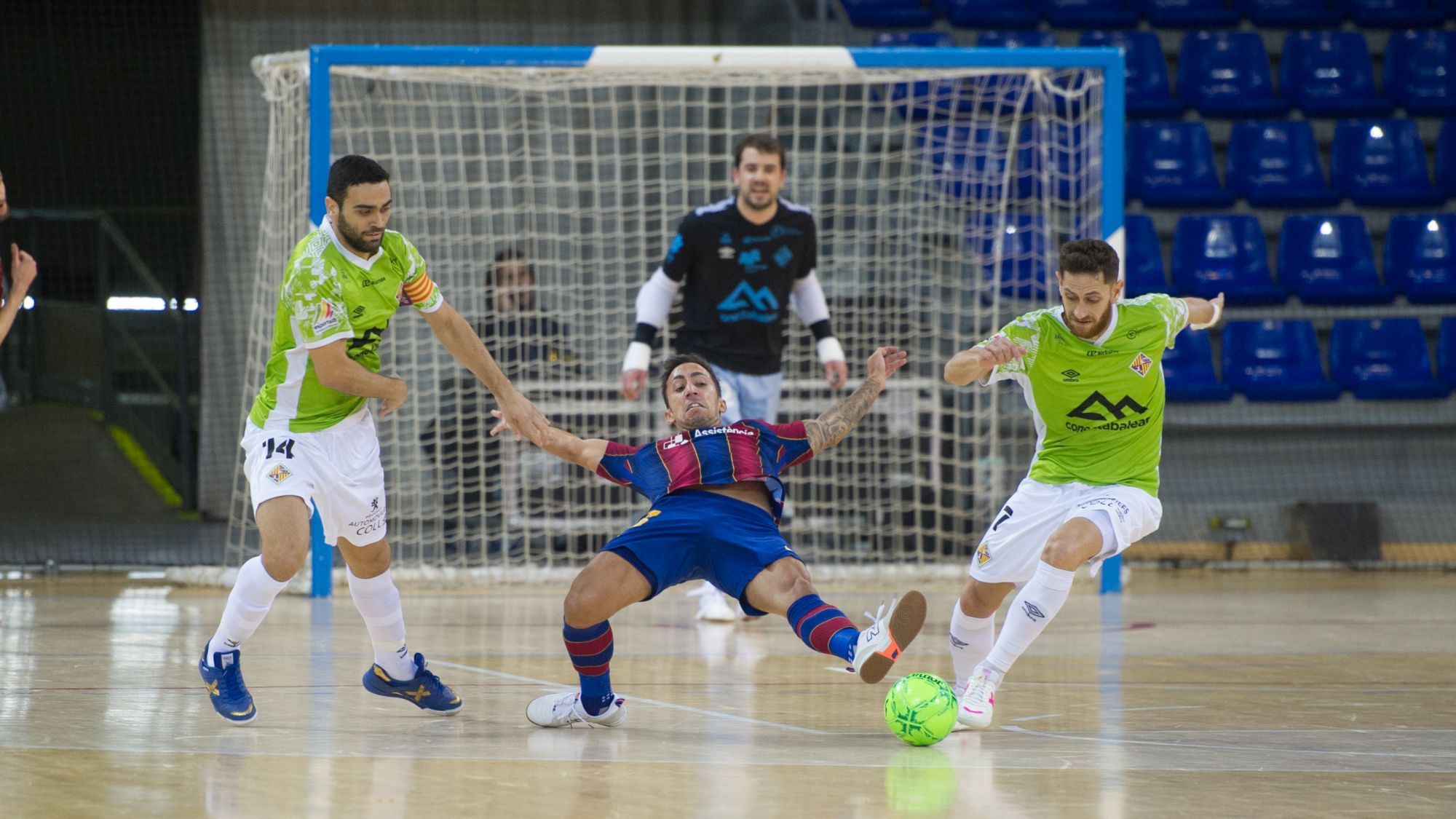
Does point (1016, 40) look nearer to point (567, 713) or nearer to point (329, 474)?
point (329, 474)

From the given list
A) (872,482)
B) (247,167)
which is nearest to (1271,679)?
(872,482)

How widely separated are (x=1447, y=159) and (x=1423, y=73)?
0.77m

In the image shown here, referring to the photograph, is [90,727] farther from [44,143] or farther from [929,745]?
[44,143]

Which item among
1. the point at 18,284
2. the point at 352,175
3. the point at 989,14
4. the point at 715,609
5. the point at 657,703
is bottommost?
the point at 715,609

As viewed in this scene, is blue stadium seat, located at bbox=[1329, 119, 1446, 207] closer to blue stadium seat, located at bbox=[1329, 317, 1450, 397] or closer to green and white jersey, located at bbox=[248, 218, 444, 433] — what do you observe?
blue stadium seat, located at bbox=[1329, 317, 1450, 397]

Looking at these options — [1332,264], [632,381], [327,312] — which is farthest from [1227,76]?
[327,312]

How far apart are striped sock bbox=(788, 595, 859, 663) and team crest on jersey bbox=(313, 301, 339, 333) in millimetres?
1582

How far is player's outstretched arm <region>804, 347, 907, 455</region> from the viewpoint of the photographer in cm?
457

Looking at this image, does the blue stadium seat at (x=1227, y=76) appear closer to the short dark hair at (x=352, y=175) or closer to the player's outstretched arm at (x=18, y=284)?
the short dark hair at (x=352, y=175)

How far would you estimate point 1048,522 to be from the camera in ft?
15.1

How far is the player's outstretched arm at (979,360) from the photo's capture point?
4398 millimetres

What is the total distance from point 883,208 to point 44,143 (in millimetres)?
7837

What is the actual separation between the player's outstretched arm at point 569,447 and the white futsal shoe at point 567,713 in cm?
74

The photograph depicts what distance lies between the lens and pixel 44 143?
1300cm
